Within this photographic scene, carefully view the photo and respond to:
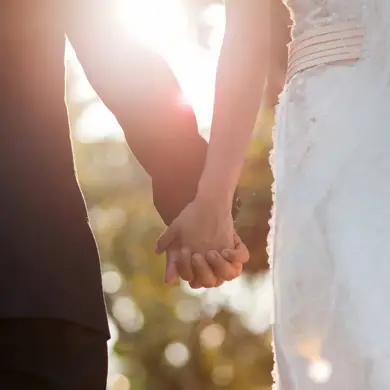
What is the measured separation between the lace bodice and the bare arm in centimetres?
14

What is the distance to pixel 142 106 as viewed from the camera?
86 centimetres

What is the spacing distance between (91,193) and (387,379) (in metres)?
0.96

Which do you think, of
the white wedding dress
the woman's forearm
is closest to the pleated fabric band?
the white wedding dress

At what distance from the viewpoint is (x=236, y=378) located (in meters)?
1.84

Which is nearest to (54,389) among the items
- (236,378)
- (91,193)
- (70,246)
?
(70,246)

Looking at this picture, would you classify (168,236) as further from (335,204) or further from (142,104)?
(335,204)

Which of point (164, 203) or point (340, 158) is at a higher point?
point (164, 203)

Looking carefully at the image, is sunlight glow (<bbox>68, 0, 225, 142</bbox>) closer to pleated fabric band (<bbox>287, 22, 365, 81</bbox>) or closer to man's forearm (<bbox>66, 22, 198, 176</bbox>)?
man's forearm (<bbox>66, 22, 198, 176</bbox>)

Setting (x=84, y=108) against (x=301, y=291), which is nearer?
(x=301, y=291)

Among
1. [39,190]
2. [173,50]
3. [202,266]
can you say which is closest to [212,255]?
[202,266]

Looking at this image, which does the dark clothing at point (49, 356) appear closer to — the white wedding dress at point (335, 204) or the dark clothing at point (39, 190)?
the dark clothing at point (39, 190)

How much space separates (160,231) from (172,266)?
0.10m

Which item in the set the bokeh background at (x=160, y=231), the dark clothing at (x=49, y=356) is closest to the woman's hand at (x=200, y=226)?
the bokeh background at (x=160, y=231)

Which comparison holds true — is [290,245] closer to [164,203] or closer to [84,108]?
[164,203]
